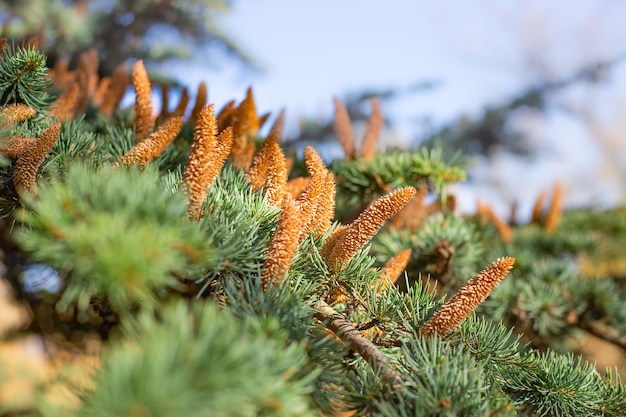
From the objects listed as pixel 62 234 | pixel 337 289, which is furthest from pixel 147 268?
pixel 337 289

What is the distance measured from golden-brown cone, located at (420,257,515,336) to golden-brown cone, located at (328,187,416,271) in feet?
0.23

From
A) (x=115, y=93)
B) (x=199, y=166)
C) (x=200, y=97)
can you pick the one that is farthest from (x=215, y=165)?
(x=115, y=93)

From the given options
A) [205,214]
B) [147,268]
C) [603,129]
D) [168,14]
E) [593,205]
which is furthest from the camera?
[603,129]

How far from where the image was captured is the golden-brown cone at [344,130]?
71 centimetres

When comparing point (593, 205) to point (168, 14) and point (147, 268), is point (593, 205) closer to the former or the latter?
point (168, 14)

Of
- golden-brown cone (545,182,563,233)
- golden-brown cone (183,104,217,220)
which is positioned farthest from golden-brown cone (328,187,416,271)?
golden-brown cone (545,182,563,233)

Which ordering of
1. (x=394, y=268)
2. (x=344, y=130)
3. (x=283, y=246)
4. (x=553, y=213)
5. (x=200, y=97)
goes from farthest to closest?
(x=553, y=213) < (x=344, y=130) < (x=200, y=97) < (x=394, y=268) < (x=283, y=246)

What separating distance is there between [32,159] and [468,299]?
30cm

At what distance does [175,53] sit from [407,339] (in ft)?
3.02

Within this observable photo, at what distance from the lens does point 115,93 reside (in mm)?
669

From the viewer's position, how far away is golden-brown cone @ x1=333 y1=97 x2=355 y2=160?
708 mm

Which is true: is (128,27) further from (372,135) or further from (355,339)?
(355,339)

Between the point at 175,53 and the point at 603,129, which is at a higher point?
the point at 603,129

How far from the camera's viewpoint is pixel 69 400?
28 cm
